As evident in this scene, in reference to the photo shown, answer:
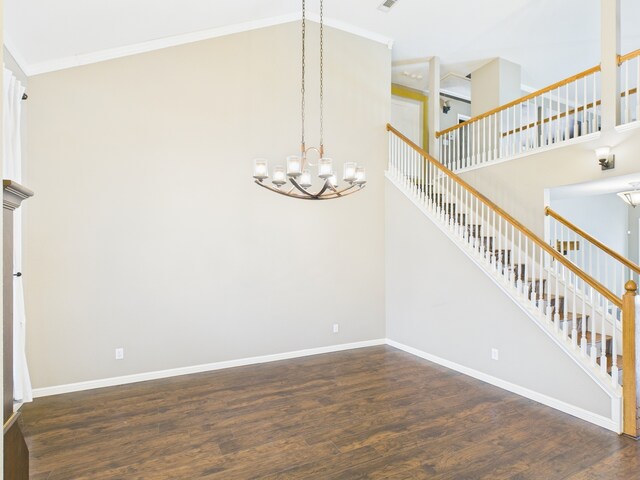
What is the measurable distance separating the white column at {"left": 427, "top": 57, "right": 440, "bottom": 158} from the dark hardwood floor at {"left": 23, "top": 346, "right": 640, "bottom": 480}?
4.44 metres

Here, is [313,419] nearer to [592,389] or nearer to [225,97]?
[592,389]

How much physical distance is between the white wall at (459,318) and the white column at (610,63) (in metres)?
2.32

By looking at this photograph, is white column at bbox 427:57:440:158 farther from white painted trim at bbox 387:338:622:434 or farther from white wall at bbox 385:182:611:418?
white painted trim at bbox 387:338:622:434

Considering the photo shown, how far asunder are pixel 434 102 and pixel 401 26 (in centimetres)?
171

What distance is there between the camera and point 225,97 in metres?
4.63

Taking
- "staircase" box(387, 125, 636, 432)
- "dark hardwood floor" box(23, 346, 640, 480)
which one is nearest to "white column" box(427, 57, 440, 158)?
"staircase" box(387, 125, 636, 432)

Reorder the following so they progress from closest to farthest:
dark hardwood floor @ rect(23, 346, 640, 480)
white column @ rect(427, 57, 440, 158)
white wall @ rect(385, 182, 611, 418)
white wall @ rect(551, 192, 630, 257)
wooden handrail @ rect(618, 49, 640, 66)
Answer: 1. dark hardwood floor @ rect(23, 346, 640, 480)
2. white wall @ rect(385, 182, 611, 418)
3. wooden handrail @ rect(618, 49, 640, 66)
4. white column @ rect(427, 57, 440, 158)
5. white wall @ rect(551, 192, 630, 257)

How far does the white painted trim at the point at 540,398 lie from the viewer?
3037 mm

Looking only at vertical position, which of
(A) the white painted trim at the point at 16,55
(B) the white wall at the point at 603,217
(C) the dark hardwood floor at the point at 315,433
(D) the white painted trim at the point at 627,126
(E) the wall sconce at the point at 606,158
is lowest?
(C) the dark hardwood floor at the point at 315,433

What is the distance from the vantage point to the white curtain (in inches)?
122

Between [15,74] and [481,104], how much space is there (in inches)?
295

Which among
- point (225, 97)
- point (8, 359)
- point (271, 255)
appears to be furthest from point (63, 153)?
point (8, 359)

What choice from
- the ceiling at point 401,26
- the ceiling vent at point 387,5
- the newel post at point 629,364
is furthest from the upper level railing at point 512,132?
the newel post at point 629,364

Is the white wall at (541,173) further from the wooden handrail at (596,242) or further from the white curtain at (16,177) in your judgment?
the white curtain at (16,177)
